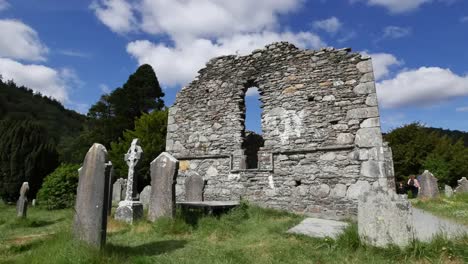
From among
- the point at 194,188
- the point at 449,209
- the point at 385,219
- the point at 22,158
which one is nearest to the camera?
the point at 385,219

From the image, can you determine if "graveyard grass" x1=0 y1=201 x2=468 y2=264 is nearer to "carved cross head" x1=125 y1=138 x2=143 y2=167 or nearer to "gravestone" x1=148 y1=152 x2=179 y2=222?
"gravestone" x1=148 y1=152 x2=179 y2=222

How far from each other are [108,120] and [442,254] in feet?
85.2

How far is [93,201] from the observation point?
3.97 meters

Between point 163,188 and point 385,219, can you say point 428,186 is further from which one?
point 163,188

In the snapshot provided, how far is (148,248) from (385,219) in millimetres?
3473

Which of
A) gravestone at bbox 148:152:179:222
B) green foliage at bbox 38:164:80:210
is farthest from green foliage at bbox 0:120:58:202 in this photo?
gravestone at bbox 148:152:179:222

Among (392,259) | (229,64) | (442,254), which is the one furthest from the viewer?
(229,64)

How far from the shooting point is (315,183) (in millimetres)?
7574

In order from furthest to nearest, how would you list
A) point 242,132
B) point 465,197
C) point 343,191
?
1. point 465,197
2. point 242,132
3. point 343,191

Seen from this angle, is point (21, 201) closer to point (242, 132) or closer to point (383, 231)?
point (242, 132)

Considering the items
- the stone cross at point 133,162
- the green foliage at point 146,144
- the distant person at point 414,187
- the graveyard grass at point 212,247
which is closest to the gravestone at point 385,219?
the graveyard grass at point 212,247

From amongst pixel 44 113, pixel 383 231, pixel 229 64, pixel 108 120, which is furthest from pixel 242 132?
pixel 44 113

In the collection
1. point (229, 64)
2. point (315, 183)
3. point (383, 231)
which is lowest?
point (383, 231)

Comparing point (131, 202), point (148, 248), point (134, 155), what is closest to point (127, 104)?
point (134, 155)
